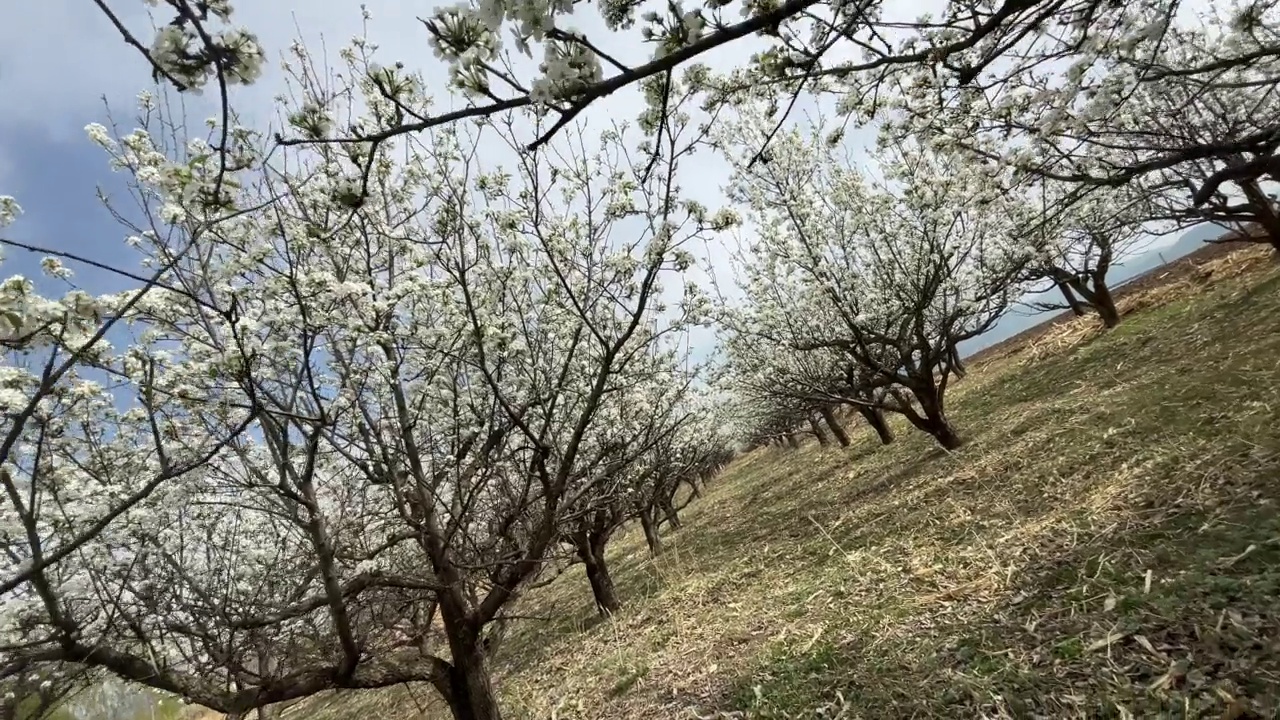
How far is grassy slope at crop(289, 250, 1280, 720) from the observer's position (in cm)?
358

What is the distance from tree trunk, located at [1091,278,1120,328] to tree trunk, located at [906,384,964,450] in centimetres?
1014

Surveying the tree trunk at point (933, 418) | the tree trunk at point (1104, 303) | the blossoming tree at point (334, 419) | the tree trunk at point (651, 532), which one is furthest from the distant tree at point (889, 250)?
the tree trunk at point (1104, 303)

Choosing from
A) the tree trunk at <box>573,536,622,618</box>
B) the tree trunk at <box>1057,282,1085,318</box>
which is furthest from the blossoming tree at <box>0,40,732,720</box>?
the tree trunk at <box>1057,282,1085,318</box>

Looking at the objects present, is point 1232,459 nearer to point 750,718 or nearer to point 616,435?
point 750,718

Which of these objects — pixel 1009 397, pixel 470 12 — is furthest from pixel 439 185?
pixel 1009 397

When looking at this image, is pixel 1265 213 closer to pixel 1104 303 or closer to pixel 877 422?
pixel 1104 303

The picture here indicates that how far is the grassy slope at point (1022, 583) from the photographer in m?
3.58

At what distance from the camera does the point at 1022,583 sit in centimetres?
482

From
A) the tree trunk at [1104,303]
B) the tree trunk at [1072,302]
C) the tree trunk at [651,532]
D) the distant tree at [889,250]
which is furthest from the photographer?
the tree trunk at [1072,302]

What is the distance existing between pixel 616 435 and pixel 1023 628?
18.9 feet

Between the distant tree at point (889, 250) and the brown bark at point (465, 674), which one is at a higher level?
the distant tree at point (889, 250)

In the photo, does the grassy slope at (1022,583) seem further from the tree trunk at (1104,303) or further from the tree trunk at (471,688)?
the tree trunk at (1104,303)

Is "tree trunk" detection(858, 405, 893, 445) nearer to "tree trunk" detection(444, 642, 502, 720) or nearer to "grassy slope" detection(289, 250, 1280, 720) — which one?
"grassy slope" detection(289, 250, 1280, 720)

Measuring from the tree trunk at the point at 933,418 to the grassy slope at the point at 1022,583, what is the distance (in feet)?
1.30
